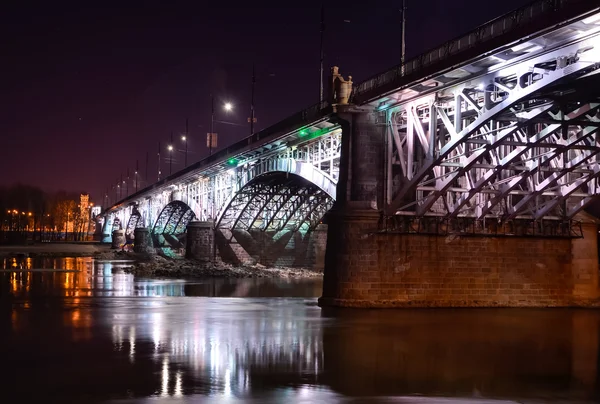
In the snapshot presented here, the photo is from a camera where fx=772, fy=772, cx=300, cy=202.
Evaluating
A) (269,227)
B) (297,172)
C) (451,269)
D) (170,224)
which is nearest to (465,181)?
(451,269)

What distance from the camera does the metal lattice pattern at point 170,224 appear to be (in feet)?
357

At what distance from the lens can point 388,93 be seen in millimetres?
30812

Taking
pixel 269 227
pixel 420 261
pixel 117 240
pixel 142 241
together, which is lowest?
pixel 420 261

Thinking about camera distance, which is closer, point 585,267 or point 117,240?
point 585,267

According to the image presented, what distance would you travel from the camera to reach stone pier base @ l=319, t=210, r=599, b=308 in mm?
32031

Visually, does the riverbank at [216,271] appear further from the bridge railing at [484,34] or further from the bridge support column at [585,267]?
the bridge railing at [484,34]

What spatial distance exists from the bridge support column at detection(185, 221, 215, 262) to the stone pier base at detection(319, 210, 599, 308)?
42.6 meters

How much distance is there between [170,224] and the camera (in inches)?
4747

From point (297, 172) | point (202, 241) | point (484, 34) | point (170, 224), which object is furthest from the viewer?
point (170, 224)

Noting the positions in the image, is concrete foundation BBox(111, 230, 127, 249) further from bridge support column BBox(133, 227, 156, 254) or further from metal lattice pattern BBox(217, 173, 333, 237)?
metal lattice pattern BBox(217, 173, 333, 237)

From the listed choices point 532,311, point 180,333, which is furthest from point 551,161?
point 180,333

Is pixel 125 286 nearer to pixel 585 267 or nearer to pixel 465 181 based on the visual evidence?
pixel 465 181

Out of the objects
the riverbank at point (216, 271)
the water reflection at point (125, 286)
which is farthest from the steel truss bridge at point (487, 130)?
the riverbank at point (216, 271)

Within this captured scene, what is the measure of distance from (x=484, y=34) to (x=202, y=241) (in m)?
53.0
